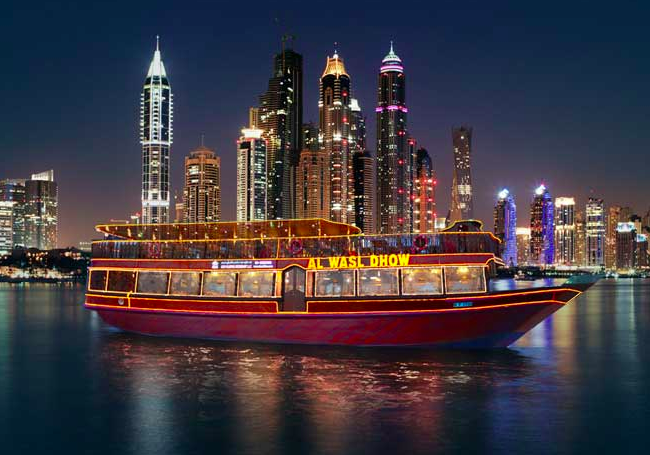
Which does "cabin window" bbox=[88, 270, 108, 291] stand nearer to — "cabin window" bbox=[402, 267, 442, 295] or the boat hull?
the boat hull

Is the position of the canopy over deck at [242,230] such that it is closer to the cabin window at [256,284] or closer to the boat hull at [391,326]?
the cabin window at [256,284]

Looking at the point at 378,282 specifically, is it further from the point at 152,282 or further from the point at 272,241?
the point at 152,282

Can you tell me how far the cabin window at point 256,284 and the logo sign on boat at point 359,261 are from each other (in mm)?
1679

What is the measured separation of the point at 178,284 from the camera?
27219 mm

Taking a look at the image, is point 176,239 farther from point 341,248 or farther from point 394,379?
point 394,379

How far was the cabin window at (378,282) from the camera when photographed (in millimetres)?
23953

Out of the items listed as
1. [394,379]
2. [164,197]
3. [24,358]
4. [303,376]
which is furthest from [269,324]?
[164,197]

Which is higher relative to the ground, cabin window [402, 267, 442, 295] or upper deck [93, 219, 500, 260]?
upper deck [93, 219, 500, 260]

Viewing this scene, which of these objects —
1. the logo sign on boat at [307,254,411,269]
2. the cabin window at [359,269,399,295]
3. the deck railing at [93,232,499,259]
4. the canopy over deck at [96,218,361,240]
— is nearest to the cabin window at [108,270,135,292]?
the deck railing at [93,232,499,259]

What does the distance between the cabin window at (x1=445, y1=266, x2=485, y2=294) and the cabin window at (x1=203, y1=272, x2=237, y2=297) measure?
26.8ft

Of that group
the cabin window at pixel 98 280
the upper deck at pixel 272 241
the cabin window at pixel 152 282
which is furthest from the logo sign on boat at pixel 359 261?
the cabin window at pixel 98 280

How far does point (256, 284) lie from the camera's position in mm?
25719

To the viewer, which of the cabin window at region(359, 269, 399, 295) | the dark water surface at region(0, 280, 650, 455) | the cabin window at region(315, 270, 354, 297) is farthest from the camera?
the cabin window at region(315, 270, 354, 297)

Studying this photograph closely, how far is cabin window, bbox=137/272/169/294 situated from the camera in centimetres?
2759
